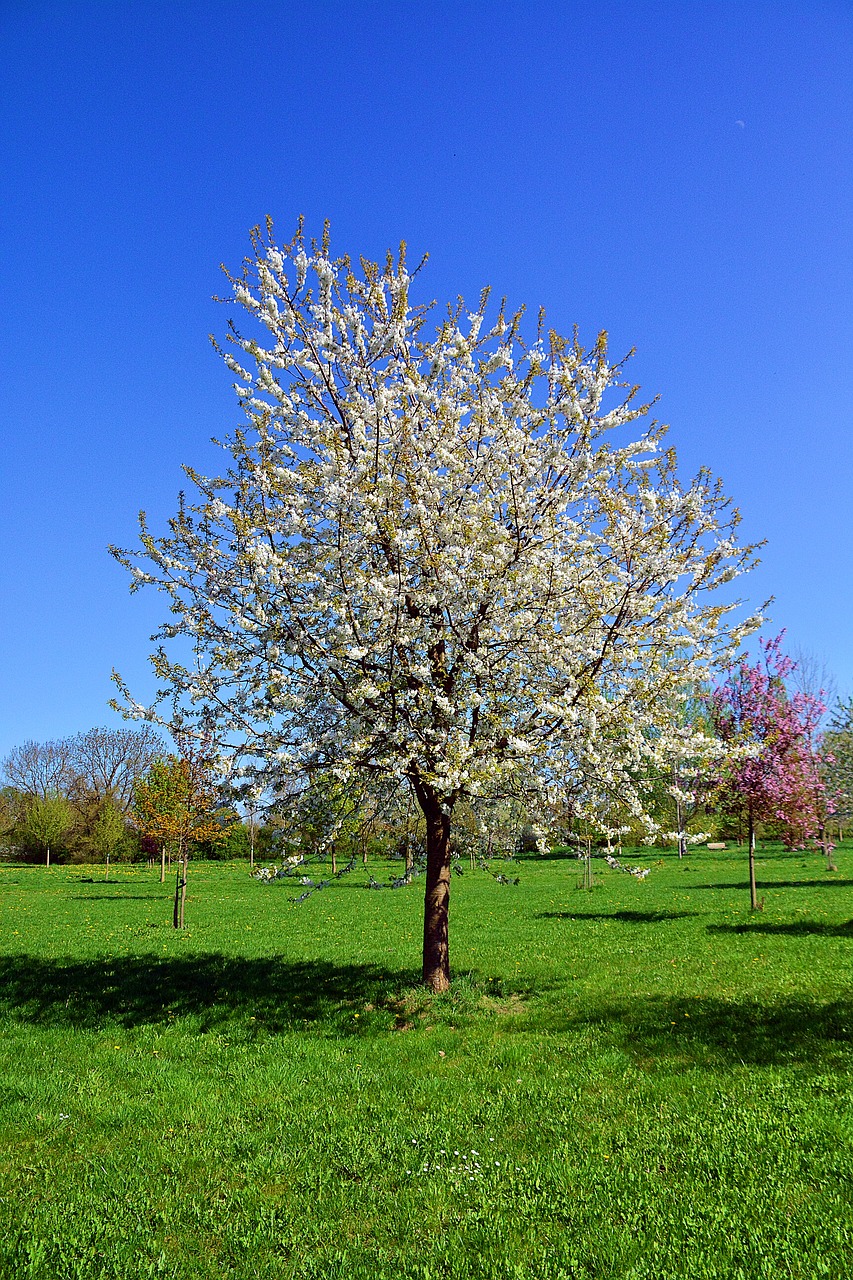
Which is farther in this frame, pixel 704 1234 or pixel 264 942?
pixel 264 942

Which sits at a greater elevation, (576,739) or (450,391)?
(450,391)

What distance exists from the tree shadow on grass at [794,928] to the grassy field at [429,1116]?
74.3 inches

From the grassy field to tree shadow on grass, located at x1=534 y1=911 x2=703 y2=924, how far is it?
6204 mm

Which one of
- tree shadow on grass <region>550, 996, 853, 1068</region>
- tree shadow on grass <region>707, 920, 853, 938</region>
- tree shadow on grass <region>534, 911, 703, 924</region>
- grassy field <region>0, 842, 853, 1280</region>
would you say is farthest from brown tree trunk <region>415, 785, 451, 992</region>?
tree shadow on grass <region>534, 911, 703, 924</region>

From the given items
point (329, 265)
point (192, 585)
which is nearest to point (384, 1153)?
point (192, 585)

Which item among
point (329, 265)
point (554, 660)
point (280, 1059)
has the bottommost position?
point (280, 1059)

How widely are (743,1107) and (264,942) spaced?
542 inches

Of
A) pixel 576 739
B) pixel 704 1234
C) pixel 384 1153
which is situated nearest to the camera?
pixel 704 1234

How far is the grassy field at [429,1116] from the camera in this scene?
16.3 feet

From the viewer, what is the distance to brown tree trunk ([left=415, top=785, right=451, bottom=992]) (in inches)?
439

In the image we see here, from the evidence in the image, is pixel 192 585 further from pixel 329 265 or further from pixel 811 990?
pixel 811 990

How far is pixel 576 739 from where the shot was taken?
9.52 metres

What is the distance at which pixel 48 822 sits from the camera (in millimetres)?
59438

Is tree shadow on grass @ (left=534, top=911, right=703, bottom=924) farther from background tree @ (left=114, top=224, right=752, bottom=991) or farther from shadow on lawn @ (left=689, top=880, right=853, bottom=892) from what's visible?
background tree @ (left=114, top=224, right=752, bottom=991)
